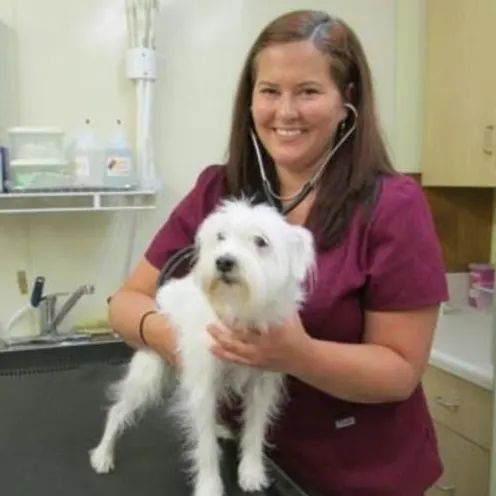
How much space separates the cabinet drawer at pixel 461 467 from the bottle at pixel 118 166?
1193 millimetres

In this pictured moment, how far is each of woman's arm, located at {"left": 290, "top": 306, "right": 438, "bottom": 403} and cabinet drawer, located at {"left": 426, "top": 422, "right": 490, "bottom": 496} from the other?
111 centimetres

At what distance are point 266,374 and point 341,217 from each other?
0.28 metres

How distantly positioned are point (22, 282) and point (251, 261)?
1527mm

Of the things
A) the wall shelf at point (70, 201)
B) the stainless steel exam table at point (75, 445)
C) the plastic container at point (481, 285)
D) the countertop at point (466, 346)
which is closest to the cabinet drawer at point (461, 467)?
the countertop at point (466, 346)

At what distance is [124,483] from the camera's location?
122 centimetres

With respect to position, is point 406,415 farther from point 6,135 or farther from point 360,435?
point 6,135

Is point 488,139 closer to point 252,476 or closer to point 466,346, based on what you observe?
point 466,346

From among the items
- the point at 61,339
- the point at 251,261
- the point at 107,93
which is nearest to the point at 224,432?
the point at 251,261

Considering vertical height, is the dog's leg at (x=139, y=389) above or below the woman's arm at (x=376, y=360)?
below

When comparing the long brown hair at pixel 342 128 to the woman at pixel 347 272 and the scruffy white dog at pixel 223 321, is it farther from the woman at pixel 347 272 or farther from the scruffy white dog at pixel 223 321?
the scruffy white dog at pixel 223 321

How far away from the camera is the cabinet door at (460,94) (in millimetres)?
2422

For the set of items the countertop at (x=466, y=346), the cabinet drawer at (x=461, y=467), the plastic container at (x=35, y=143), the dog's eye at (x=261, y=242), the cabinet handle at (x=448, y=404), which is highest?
the plastic container at (x=35, y=143)

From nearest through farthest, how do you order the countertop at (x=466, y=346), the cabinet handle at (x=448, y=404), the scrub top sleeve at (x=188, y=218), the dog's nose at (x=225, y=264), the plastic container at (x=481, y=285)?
the dog's nose at (x=225, y=264), the scrub top sleeve at (x=188, y=218), the countertop at (x=466, y=346), the cabinet handle at (x=448, y=404), the plastic container at (x=481, y=285)

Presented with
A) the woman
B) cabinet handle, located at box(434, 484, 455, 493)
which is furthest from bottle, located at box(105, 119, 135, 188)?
cabinet handle, located at box(434, 484, 455, 493)
